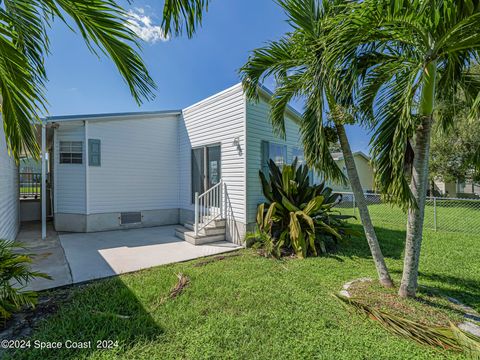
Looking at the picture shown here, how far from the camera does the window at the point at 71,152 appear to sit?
24.5ft

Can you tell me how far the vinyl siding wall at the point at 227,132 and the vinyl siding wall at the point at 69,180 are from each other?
3.28 m

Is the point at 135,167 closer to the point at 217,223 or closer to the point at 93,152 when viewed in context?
the point at 93,152

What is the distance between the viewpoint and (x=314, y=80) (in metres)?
2.96

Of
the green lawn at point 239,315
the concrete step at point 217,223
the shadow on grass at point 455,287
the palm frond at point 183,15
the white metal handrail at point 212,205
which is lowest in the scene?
the shadow on grass at point 455,287

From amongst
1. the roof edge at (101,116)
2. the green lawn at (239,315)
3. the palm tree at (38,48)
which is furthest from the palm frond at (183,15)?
the roof edge at (101,116)

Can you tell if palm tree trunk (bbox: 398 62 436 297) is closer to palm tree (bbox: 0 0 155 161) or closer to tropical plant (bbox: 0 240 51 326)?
palm tree (bbox: 0 0 155 161)

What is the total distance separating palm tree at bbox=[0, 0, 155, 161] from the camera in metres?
1.70

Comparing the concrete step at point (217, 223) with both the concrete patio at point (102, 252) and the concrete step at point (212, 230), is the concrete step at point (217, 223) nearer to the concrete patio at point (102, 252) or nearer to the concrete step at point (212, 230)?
the concrete step at point (212, 230)

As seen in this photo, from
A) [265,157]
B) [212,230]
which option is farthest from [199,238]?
[265,157]

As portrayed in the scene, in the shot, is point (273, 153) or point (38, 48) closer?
point (38, 48)

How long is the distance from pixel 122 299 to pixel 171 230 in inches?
182

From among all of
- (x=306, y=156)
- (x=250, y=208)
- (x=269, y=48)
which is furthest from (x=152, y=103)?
(x=250, y=208)

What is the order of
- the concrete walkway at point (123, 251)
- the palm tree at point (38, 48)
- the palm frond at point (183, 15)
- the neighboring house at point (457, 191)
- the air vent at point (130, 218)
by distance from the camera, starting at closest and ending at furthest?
the palm tree at point (38, 48) → the palm frond at point (183, 15) → the concrete walkway at point (123, 251) → the air vent at point (130, 218) → the neighboring house at point (457, 191)

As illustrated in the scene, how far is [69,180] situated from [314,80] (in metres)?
7.80
